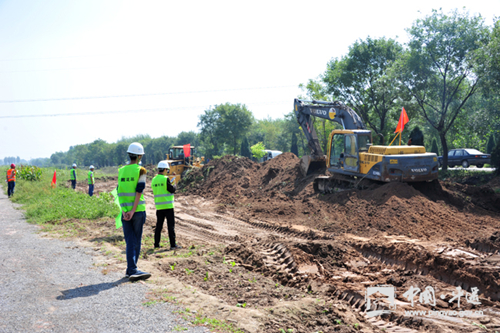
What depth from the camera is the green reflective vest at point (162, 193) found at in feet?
26.0

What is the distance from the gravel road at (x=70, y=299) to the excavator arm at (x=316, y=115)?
12.7 meters

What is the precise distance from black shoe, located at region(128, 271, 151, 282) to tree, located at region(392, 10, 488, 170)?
20938mm

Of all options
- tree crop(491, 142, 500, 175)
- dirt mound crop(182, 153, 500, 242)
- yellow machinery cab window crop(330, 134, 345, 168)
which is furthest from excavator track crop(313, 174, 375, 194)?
tree crop(491, 142, 500, 175)

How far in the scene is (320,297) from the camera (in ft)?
17.7

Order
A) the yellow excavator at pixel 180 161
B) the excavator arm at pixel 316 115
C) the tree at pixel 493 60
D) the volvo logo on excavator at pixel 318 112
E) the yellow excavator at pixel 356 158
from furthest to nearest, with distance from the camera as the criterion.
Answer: the yellow excavator at pixel 180 161 < the tree at pixel 493 60 < the volvo logo on excavator at pixel 318 112 < the excavator arm at pixel 316 115 < the yellow excavator at pixel 356 158

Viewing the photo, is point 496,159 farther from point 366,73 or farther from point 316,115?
point 366,73

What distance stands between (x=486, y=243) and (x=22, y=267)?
9096 millimetres

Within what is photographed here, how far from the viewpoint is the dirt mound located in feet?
32.9

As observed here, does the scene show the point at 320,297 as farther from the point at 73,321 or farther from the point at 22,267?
the point at 22,267

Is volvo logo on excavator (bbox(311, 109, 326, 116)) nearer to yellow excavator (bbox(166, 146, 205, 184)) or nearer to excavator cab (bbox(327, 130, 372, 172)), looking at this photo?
excavator cab (bbox(327, 130, 372, 172))

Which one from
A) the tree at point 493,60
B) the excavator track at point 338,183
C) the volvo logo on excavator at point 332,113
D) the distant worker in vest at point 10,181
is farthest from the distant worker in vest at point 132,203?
the tree at point 493,60

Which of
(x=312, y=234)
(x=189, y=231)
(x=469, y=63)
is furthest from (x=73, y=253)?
(x=469, y=63)

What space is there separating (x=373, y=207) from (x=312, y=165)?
7.01 meters

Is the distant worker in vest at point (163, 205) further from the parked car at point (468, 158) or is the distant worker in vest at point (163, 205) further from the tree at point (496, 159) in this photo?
the parked car at point (468, 158)
